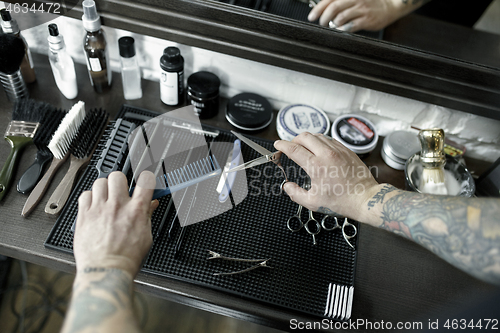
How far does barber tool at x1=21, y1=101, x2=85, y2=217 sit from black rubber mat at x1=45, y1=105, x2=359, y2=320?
0.07 meters

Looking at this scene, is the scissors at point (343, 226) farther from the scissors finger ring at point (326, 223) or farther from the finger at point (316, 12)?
the finger at point (316, 12)

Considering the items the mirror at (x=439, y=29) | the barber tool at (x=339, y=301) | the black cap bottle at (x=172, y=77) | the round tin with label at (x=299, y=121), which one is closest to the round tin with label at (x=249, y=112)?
the round tin with label at (x=299, y=121)

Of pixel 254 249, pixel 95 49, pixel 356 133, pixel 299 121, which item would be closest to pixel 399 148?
pixel 356 133

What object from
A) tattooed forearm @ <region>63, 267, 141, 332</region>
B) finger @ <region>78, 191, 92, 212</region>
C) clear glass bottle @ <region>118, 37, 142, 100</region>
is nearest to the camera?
tattooed forearm @ <region>63, 267, 141, 332</region>

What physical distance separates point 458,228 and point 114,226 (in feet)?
1.96

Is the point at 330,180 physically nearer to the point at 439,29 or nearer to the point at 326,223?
the point at 326,223

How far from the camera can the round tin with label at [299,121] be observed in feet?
3.27

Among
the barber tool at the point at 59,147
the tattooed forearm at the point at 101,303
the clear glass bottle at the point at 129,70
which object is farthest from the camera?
the clear glass bottle at the point at 129,70

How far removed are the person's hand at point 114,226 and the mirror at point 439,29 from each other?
0.52 m

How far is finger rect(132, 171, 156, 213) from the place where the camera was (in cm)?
70

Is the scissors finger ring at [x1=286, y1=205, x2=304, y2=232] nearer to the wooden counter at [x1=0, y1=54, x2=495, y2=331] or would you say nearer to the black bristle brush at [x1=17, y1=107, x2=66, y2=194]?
the wooden counter at [x1=0, y1=54, x2=495, y2=331]

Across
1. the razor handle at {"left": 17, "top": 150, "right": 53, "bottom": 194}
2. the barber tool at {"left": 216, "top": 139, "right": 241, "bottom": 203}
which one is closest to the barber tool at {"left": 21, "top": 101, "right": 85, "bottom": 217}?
the razor handle at {"left": 17, "top": 150, "right": 53, "bottom": 194}

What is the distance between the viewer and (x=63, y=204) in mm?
831

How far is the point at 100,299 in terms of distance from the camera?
1.88 feet
